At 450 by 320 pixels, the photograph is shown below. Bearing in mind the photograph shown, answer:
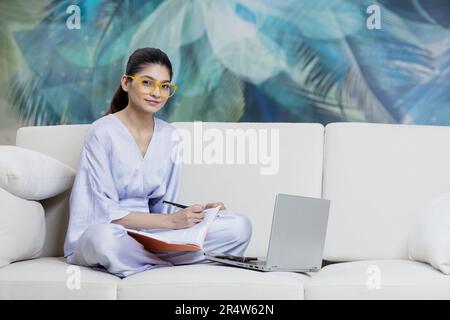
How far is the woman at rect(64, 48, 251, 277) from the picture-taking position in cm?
222

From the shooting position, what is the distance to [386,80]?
3795mm

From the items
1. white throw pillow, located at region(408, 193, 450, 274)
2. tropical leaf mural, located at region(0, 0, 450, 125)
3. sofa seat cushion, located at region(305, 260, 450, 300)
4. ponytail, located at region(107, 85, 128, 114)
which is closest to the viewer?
sofa seat cushion, located at region(305, 260, 450, 300)

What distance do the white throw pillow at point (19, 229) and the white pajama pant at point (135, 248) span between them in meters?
0.13

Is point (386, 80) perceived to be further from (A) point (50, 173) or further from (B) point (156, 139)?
(A) point (50, 173)

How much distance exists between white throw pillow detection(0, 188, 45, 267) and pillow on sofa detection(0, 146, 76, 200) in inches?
1.1

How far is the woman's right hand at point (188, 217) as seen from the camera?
7.55 feet

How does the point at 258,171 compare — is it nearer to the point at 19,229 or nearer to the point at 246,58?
the point at 19,229

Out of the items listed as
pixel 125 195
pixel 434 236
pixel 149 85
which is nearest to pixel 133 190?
pixel 125 195

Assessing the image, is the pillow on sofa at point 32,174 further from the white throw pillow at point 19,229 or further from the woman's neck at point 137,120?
the woman's neck at point 137,120

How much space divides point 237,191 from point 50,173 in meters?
0.61

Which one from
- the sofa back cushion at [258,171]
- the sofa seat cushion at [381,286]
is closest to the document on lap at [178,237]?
the sofa back cushion at [258,171]

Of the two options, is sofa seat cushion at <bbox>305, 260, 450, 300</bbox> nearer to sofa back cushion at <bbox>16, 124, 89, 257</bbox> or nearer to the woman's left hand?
the woman's left hand

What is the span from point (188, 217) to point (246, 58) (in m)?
1.73

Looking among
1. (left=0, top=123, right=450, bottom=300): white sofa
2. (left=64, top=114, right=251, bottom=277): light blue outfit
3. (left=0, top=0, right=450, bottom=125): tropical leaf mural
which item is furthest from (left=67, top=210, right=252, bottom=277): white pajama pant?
(left=0, top=0, right=450, bottom=125): tropical leaf mural
